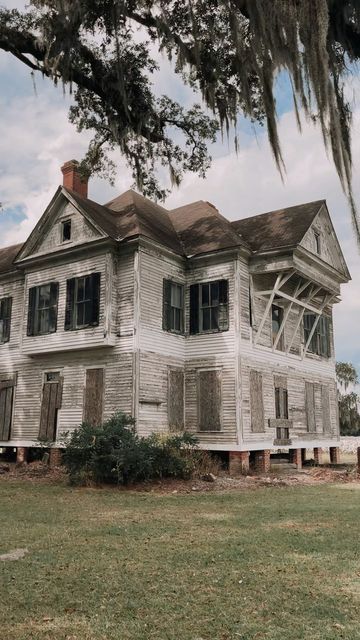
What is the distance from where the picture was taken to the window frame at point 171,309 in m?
18.2

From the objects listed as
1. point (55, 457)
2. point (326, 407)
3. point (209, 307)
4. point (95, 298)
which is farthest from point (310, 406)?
point (55, 457)

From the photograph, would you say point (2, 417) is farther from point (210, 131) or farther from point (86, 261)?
point (210, 131)

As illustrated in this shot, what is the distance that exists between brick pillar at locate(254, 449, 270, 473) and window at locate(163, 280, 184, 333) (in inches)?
193

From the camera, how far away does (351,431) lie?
42.2 meters

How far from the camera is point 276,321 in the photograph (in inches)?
820

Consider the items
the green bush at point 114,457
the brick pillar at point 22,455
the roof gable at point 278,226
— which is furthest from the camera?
the brick pillar at point 22,455

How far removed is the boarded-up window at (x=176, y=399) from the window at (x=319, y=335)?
21.8 feet

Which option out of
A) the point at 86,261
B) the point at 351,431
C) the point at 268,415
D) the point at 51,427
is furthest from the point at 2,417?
the point at 351,431

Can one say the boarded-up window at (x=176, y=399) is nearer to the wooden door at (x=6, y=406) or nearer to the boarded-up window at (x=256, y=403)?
the boarded-up window at (x=256, y=403)

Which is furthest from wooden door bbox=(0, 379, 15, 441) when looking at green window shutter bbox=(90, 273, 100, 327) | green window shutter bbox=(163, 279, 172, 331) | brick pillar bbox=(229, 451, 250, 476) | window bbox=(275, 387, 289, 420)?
window bbox=(275, 387, 289, 420)

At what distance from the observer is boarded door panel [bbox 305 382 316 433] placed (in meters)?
21.6

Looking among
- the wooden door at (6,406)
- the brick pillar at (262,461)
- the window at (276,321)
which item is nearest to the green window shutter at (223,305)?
the window at (276,321)

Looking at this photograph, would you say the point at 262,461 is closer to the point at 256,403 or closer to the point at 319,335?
the point at 256,403

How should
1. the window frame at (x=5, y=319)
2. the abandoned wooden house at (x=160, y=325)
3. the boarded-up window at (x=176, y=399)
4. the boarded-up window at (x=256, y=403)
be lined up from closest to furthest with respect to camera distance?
the abandoned wooden house at (x=160, y=325)
the boarded-up window at (x=176, y=399)
the boarded-up window at (x=256, y=403)
the window frame at (x=5, y=319)
